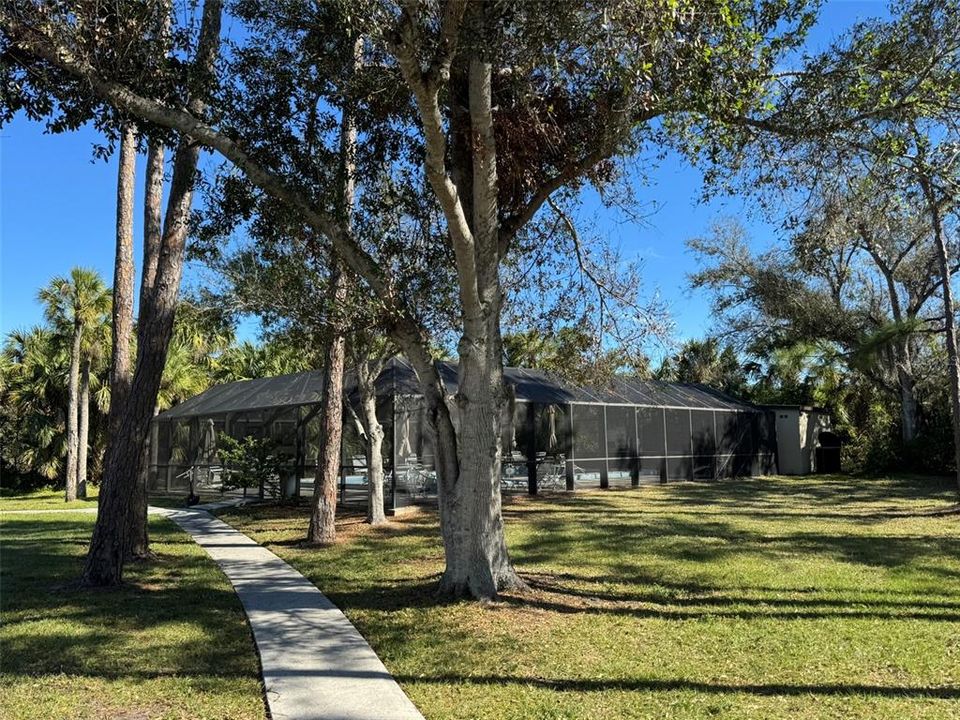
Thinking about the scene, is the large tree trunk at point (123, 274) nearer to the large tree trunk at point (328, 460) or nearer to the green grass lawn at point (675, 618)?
the large tree trunk at point (328, 460)

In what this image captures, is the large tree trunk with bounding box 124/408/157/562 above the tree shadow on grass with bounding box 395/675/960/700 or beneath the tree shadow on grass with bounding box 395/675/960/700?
above

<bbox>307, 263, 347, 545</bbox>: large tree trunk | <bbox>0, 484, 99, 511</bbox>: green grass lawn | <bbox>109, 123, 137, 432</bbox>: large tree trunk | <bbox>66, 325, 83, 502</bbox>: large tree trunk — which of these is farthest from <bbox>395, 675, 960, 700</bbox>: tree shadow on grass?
<bbox>66, 325, 83, 502</bbox>: large tree trunk

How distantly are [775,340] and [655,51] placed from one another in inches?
938

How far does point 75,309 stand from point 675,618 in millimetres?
22426

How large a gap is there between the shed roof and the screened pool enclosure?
5 centimetres

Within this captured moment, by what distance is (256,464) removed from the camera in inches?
701

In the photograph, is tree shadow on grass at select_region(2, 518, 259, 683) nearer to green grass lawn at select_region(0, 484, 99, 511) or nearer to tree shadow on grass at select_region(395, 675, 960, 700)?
tree shadow on grass at select_region(395, 675, 960, 700)

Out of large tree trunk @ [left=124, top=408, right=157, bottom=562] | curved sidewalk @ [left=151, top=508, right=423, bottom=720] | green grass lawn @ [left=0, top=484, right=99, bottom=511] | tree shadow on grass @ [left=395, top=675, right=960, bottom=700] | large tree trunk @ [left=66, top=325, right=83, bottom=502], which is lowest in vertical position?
tree shadow on grass @ [left=395, top=675, right=960, bottom=700]

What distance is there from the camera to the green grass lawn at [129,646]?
4.89m

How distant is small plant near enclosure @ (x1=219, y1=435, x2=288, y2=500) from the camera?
17734mm

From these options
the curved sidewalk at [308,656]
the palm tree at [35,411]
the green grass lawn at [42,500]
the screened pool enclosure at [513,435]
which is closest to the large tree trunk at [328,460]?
the curved sidewalk at [308,656]

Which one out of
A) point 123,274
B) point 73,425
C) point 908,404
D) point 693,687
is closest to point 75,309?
point 73,425

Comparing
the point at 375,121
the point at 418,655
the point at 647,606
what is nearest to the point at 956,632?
the point at 647,606

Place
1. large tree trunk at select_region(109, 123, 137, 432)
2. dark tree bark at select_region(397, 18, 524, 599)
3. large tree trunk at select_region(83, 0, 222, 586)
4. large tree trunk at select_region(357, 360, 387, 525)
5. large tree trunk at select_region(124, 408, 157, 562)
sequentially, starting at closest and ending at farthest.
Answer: dark tree bark at select_region(397, 18, 524, 599) → large tree trunk at select_region(83, 0, 222, 586) → large tree trunk at select_region(124, 408, 157, 562) → large tree trunk at select_region(109, 123, 137, 432) → large tree trunk at select_region(357, 360, 387, 525)
